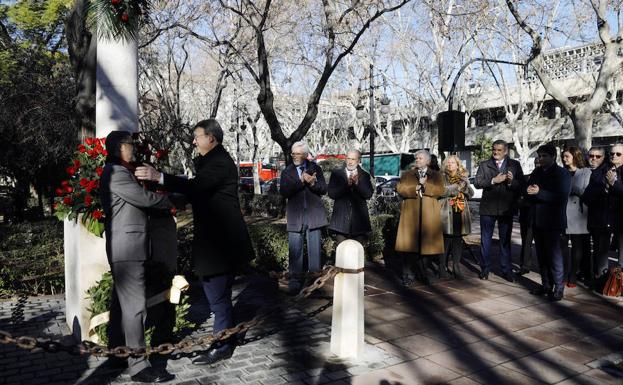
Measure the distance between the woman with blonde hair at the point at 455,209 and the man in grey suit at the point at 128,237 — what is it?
4476 mm

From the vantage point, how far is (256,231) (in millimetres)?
8805

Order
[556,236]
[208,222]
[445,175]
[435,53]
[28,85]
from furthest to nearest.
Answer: [435,53]
[28,85]
[445,175]
[556,236]
[208,222]

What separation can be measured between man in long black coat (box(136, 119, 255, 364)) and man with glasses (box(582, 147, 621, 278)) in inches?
196

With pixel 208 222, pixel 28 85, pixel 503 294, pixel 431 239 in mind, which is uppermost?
pixel 28 85

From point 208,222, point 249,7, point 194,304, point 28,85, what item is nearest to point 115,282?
point 208,222

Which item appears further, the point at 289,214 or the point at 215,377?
the point at 289,214

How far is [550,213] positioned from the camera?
6.35 m

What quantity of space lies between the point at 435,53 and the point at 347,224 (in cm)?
1958

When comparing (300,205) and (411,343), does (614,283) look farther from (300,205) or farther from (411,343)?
(300,205)

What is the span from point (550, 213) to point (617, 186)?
3.37 ft

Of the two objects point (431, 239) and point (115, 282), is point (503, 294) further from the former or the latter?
point (115, 282)

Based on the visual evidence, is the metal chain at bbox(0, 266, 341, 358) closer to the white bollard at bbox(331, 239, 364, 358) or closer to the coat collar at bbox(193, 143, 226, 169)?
the white bollard at bbox(331, 239, 364, 358)

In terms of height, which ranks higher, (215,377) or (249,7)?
(249,7)

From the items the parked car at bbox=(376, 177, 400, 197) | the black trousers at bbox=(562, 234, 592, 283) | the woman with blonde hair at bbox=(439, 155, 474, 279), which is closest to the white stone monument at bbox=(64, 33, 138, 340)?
the woman with blonde hair at bbox=(439, 155, 474, 279)
